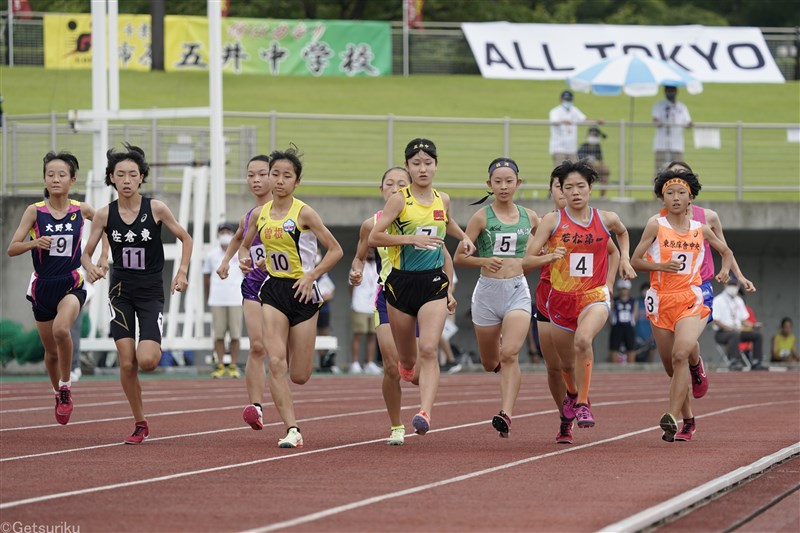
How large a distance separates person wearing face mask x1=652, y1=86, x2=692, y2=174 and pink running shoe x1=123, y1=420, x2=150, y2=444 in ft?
60.5

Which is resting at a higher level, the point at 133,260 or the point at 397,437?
the point at 133,260

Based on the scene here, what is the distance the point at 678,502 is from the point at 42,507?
3468mm

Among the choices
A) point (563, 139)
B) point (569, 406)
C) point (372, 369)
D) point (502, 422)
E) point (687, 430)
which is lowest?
point (372, 369)

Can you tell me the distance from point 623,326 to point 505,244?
16696 millimetres

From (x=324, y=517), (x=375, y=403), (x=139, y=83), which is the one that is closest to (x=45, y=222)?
(x=375, y=403)

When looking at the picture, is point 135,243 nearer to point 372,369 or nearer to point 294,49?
point 372,369

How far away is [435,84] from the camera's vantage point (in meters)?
48.6

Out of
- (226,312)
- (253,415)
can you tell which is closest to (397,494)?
(253,415)

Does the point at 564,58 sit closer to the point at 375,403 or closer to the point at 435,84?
the point at 435,84

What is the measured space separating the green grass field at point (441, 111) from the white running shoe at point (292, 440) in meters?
16.3

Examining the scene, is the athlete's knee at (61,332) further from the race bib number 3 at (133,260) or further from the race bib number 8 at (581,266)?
the race bib number 8 at (581,266)

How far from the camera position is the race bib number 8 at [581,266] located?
12.6 m

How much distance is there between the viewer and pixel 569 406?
12617 millimetres

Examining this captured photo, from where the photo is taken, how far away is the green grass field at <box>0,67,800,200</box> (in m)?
29.4
